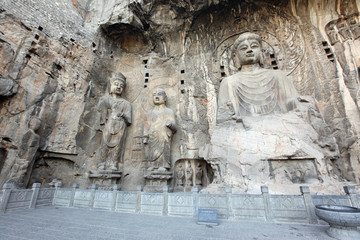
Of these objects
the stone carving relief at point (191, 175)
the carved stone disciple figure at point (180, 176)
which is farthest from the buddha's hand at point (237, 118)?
the carved stone disciple figure at point (180, 176)

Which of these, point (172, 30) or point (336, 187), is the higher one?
point (172, 30)

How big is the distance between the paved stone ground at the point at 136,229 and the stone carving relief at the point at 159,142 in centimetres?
196

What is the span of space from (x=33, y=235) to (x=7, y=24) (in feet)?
17.5

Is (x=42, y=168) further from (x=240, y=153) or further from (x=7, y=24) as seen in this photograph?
(x=240, y=153)

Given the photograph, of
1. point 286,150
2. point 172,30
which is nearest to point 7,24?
point 172,30

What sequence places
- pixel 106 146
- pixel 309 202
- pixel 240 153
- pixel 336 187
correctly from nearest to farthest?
pixel 309 202
pixel 336 187
pixel 240 153
pixel 106 146

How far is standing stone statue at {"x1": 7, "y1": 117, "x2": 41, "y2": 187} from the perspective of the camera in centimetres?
426

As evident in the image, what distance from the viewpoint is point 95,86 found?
6.47 meters

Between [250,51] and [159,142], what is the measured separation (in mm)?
3810

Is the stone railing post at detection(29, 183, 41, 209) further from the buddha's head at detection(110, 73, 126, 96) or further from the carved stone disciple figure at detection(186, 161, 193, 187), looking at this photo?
the buddha's head at detection(110, 73, 126, 96)

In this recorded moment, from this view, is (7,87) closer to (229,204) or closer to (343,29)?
(229,204)

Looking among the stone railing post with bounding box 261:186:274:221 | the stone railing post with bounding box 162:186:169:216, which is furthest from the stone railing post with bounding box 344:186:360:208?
the stone railing post with bounding box 162:186:169:216

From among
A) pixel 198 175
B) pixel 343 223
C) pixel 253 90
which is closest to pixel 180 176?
pixel 198 175

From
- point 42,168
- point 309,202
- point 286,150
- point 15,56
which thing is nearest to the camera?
point 309,202
